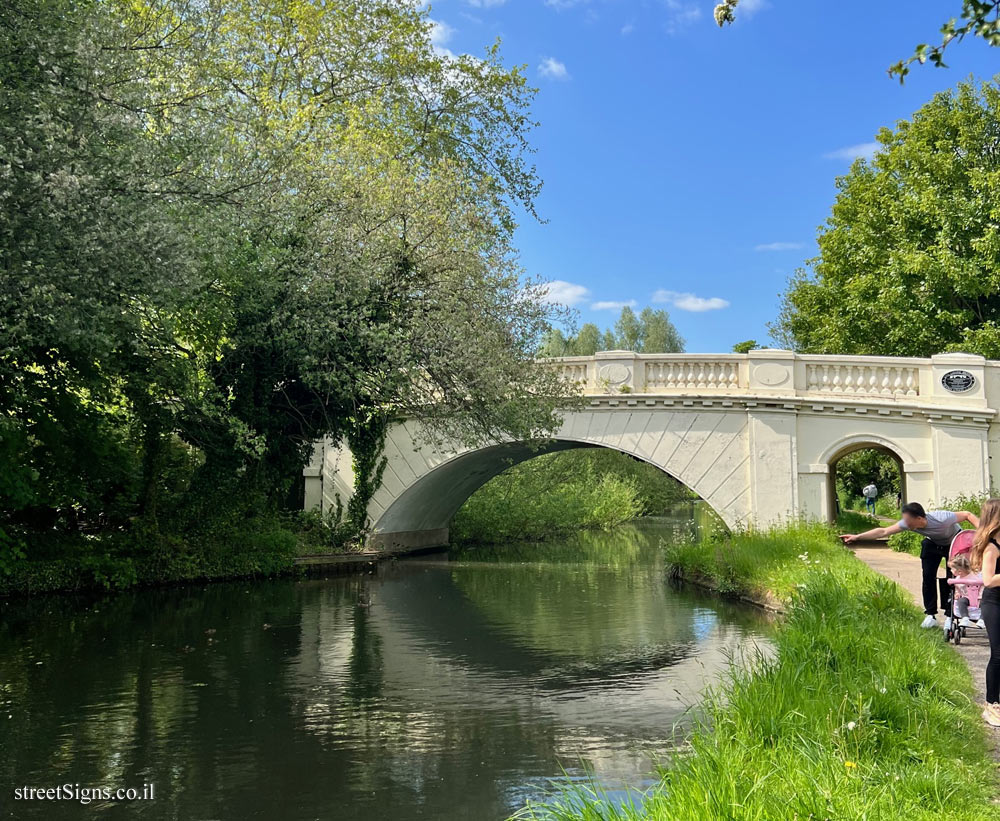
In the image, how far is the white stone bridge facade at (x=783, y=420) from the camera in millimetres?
16812

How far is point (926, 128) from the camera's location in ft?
78.0

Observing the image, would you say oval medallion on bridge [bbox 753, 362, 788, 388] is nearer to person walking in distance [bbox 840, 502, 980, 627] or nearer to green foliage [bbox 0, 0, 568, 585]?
green foliage [bbox 0, 0, 568, 585]

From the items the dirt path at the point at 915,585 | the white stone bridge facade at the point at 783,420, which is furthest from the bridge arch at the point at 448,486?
the dirt path at the point at 915,585

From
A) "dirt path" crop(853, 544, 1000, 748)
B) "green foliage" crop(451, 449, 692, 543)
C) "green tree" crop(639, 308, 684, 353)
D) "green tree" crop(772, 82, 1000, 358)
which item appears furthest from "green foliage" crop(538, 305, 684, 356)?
"dirt path" crop(853, 544, 1000, 748)

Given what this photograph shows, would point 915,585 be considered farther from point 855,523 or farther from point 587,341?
point 587,341

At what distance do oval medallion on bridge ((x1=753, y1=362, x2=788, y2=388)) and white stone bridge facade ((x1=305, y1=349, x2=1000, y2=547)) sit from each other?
0.02 meters

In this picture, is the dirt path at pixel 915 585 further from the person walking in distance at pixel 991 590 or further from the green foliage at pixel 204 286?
the green foliage at pixel 204 286

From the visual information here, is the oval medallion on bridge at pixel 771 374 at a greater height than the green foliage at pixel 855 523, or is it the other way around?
the oval medallion on bridge at pixel 771 374

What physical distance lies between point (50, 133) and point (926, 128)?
21855 mm

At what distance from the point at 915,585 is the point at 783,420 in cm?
677

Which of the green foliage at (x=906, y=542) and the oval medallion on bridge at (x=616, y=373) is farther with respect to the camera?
the oval medallion on bridge at (x=616, y=373)

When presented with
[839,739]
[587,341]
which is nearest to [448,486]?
[839,739]

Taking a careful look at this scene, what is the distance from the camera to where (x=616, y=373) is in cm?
1912

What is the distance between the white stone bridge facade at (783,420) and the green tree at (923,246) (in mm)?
4947
